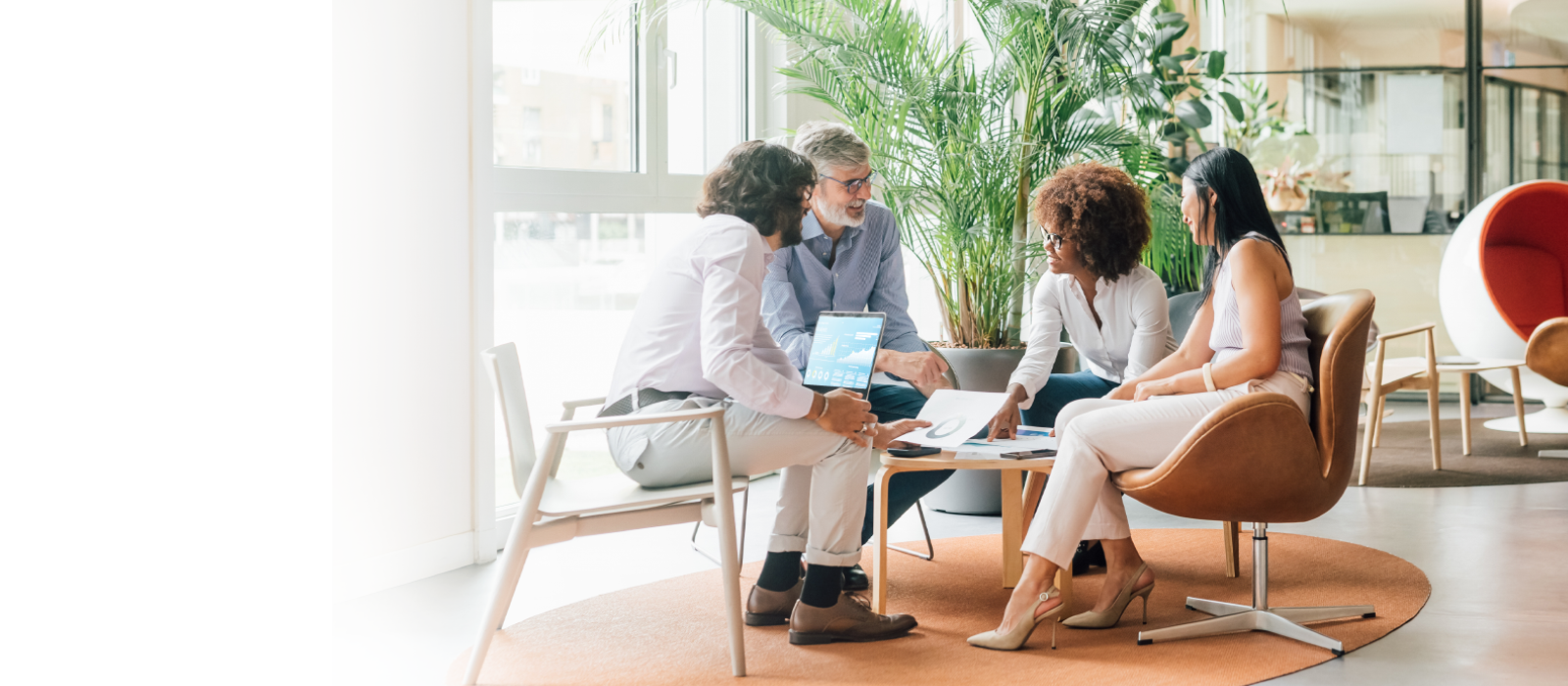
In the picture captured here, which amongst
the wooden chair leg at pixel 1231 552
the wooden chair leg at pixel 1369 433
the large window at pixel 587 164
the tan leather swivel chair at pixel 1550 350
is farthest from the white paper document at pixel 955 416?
the tan leather swivel chair at pixel 1550 350

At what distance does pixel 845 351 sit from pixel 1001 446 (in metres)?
0.45

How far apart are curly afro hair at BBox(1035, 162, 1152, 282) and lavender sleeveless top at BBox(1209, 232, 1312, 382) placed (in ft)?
1.65

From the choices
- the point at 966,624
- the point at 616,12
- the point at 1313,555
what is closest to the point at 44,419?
the point at 966,624

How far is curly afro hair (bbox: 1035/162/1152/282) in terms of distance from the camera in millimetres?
3295

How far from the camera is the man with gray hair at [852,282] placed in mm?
3326

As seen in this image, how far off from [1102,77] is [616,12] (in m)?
1.78

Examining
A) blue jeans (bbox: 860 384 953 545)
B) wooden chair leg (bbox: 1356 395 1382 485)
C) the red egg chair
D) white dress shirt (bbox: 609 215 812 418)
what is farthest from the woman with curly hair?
the red egg chair

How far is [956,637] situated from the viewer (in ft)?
9.27

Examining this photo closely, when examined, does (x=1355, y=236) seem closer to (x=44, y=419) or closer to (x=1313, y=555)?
(x=1313, y=555)

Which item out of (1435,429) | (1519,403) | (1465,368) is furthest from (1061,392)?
(1519,403)

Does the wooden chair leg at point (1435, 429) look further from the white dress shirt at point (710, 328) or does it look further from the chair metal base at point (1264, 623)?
the white dress shirt at point (710, 328)

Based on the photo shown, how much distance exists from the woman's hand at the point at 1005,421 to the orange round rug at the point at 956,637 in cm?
43

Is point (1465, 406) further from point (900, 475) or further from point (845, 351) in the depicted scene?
point (845, 351)

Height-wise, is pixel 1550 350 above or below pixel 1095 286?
below
